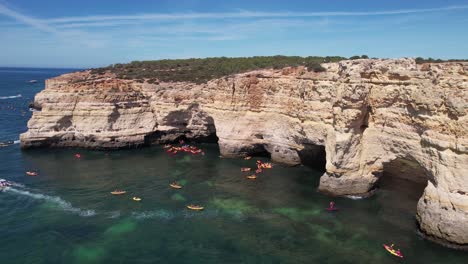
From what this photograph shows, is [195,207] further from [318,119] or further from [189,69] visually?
[189,69]

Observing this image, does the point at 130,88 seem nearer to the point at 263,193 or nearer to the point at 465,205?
the point at 263,193

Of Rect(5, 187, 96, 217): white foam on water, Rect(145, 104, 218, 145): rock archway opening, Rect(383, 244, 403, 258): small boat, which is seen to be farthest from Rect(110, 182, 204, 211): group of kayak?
Rect(145, 104, 218, 145): rock archway opening

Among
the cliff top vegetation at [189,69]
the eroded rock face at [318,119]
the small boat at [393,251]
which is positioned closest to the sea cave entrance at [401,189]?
the eroded rock face at [318,119]

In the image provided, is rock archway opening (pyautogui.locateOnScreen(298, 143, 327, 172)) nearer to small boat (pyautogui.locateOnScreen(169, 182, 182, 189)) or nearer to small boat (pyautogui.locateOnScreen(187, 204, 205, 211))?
small boat (pyautogui.locateOnScreen(169, 182, 182, 189))

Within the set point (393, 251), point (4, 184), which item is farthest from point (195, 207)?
point (4, 184)

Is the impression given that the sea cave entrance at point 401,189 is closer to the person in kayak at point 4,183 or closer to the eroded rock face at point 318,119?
the eroded rock face at point 318,119

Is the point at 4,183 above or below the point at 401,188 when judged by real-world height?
below

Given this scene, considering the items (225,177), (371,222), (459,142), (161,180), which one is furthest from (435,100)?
(161,180)
